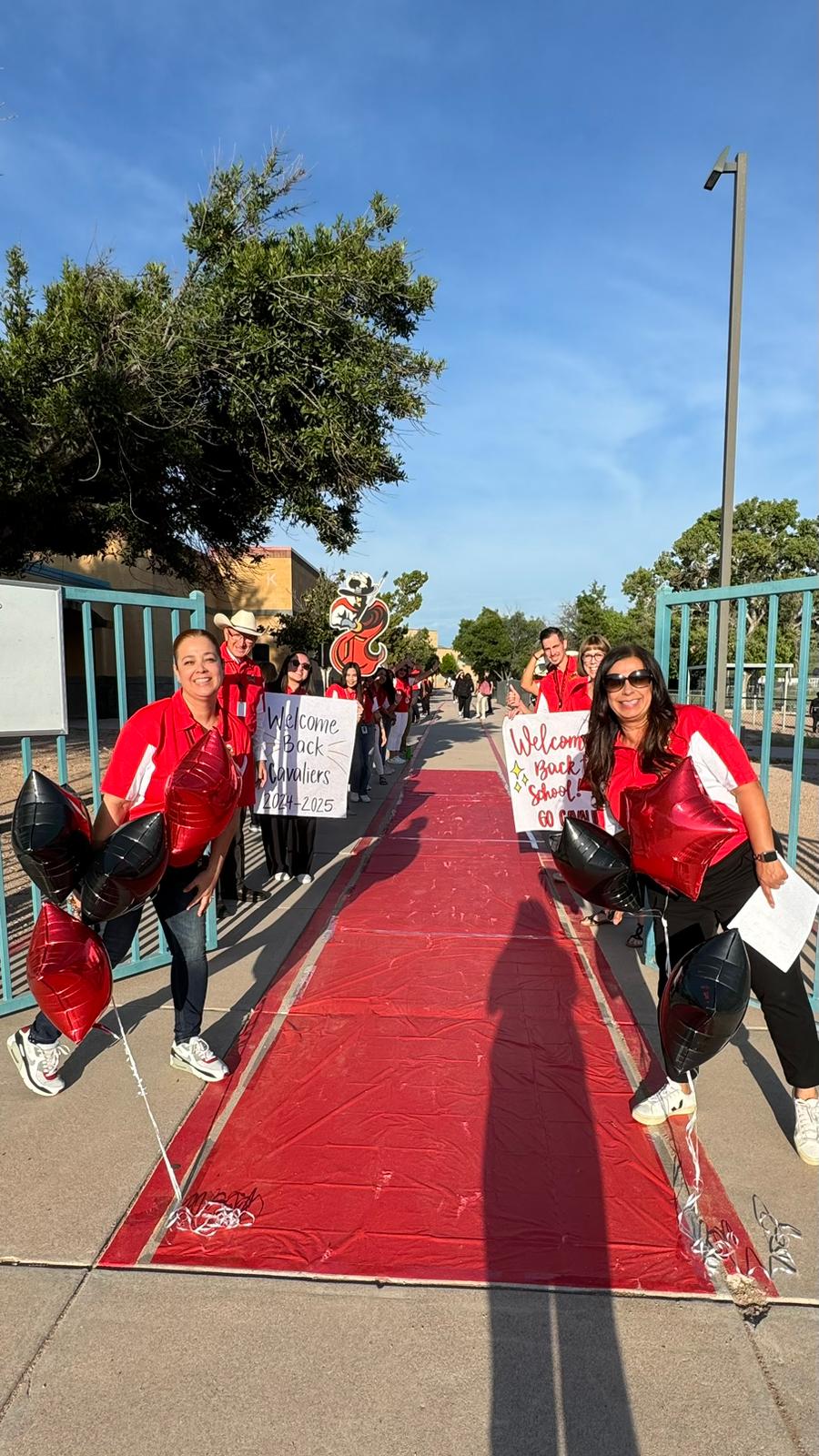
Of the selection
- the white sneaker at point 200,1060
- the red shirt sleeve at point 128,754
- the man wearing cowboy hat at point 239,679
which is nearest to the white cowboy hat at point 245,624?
the man wearing cowboy hat at point 239,679

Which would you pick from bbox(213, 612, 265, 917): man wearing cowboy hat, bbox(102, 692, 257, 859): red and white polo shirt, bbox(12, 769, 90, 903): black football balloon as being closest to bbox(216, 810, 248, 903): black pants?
bbox(213, 612, 265, 917): man wearing cowboy hat

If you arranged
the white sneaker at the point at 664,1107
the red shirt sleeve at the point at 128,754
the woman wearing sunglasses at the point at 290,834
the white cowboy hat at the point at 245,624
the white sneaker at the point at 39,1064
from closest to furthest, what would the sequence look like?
the red shirt sleeve at the point at 128,754 < the white sneaker at the point at 664,1107 < the white sneaker at the point at 39,1064 < the white cowboy hat at the point at 245,624 < the woman wearing sunglasses at the point at 290,834

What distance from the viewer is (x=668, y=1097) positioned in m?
3.25

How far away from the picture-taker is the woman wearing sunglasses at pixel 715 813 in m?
2.85

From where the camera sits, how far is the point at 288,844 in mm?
6945

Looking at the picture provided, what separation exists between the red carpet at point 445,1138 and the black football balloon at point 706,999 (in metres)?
0.55

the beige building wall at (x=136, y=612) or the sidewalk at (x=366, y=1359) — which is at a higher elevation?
the beige building wall at (x=136, y=612)

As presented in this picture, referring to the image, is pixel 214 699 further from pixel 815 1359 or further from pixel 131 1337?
pixel 815 1359

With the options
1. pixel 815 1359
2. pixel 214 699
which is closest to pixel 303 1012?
pixel 214 699

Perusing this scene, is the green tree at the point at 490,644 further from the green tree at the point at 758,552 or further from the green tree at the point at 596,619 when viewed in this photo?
the green tree at the point at 758,552

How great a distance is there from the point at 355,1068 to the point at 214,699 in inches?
65.5

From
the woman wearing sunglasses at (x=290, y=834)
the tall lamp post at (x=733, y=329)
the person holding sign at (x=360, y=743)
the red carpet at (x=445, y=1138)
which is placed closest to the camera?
the red carpet at (x=445, y=1138)

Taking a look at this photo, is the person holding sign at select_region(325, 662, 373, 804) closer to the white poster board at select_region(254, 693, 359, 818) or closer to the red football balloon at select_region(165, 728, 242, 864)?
the white poster board at select_region(254, 693, 359, 818)

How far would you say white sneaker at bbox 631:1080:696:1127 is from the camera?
323cm
